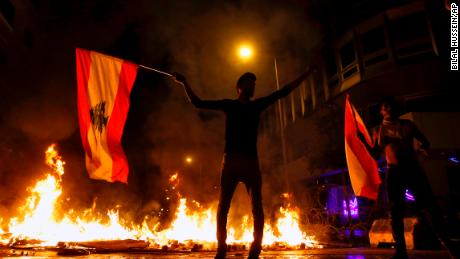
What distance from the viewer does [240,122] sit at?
325 cm

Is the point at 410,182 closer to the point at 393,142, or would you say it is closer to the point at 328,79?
the point at 393,142

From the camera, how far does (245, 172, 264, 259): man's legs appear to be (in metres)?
3.12

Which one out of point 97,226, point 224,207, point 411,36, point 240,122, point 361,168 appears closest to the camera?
point 224,207

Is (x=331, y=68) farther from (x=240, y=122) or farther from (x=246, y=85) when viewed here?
(x=240, y=122)

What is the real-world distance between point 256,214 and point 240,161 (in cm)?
52

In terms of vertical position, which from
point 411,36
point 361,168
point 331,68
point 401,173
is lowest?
point 401,173

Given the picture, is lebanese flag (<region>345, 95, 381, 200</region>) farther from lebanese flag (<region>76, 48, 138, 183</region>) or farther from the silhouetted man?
lebanese flag (<region>76, 48, 138, 183</region>)

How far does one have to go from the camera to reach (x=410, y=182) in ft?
11.3

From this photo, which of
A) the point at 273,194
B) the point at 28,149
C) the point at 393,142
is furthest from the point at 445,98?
the point at 28,149

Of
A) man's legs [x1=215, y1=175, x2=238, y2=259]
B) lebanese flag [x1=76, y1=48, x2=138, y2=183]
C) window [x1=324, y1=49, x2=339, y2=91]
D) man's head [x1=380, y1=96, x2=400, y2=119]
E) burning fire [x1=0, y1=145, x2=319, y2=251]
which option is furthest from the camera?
window [x1=324, y1=49, x2=339, y2=91]

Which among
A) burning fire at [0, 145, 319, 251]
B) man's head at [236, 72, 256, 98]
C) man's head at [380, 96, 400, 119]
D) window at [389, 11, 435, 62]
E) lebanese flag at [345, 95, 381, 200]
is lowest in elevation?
burning fire at [0, 145, 319, 251]

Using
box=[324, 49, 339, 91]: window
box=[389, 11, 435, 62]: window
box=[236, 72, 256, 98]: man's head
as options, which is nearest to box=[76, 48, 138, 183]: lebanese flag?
box=[236, 72, 256, 98]: man's head

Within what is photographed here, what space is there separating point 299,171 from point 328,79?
209 inches

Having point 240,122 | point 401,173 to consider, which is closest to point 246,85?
point 240,122
